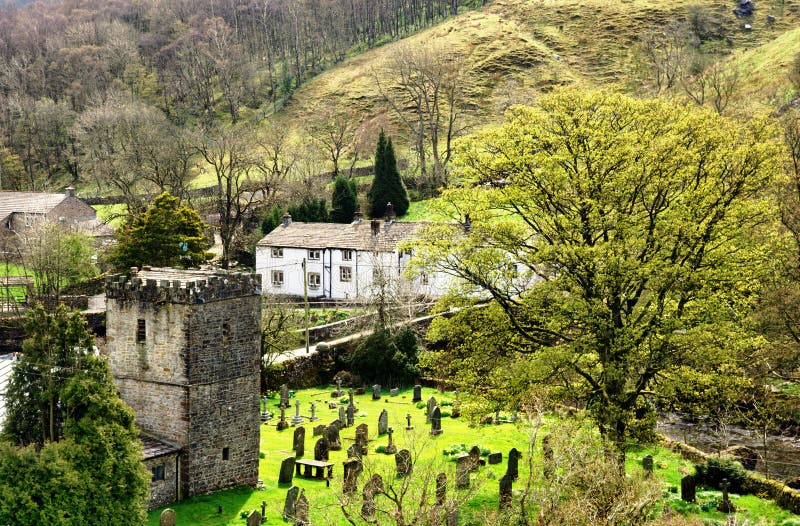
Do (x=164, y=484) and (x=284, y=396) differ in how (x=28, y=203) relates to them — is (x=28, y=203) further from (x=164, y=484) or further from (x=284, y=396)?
(x=164, y=484)

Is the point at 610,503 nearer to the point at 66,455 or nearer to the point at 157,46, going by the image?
the point at 66,455

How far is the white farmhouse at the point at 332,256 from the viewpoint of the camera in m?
64.6

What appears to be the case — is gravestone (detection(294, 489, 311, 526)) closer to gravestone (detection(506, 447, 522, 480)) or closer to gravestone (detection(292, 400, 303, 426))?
gravestone (detection(506, 447, 522, 480))

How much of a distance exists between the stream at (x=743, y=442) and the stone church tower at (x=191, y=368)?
20.1 m

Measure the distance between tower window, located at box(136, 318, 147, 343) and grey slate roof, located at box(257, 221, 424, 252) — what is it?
33717 millimetres

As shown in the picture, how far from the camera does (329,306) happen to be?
6475 cm

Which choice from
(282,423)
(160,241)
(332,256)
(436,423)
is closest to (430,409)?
(436,423)

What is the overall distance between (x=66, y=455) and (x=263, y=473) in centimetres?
995

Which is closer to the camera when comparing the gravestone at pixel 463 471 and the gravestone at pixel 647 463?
the gravestone at pixel 463 471

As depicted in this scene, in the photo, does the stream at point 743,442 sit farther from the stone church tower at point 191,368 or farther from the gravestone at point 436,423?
the stone church tower at point 191,368

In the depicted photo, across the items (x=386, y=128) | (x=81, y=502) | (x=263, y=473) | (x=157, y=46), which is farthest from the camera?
(x=157, y=46)

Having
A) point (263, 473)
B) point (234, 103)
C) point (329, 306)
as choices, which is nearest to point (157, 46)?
point (234, 103)

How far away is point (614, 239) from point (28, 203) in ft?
216

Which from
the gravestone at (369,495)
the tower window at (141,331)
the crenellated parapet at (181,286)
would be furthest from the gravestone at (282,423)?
the gravestone at (369,495)
